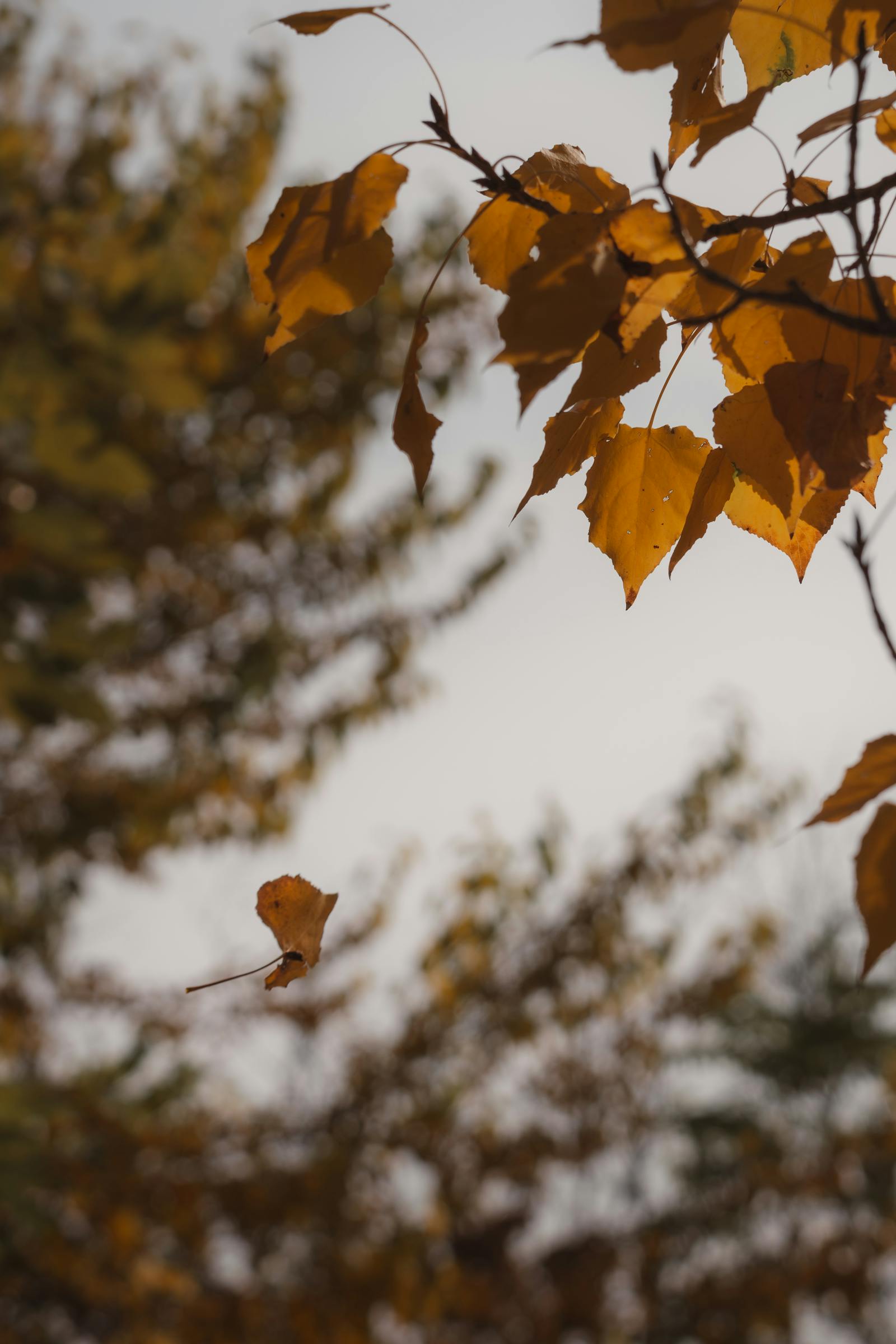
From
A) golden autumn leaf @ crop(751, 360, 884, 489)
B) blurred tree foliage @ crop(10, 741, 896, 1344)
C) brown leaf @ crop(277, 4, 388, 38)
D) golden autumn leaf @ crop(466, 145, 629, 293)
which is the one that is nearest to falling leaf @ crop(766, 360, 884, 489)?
golden autumn leaf @ crop(751, 360, 884, 489)

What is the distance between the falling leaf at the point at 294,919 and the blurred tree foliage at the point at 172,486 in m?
1.89

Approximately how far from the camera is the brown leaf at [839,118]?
350 mm

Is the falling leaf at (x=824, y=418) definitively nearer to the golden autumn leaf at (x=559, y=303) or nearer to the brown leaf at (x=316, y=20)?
the golden autumn leaf at (x=559, y=303)

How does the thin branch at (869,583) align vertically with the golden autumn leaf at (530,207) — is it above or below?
below

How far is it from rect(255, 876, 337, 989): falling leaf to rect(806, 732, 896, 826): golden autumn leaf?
196 mm

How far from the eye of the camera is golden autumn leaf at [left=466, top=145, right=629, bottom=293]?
411 mm

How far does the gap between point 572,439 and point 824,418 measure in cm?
12

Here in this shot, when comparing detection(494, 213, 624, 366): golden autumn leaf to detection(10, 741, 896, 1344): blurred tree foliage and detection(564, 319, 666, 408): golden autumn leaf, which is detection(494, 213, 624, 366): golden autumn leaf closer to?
detection(564, 319, 666, 408): golden autumn leaf

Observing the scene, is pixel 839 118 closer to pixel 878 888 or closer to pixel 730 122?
pixel 730 122

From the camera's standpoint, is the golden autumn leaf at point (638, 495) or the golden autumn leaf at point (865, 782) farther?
the golden autumn leaf at point (638, 495)

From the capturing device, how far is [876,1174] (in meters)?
6.17

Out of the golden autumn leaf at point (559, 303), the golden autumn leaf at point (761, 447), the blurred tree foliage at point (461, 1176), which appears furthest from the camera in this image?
the blurred tree foliage at point (461, 1176)

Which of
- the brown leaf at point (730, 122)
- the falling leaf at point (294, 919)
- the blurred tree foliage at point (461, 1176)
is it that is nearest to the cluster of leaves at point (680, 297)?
the brown leaf at point (730, 122)

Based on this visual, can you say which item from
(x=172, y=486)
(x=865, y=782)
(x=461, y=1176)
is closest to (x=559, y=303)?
(x=865, y=782)
